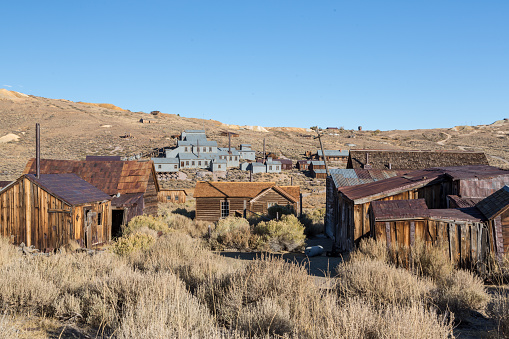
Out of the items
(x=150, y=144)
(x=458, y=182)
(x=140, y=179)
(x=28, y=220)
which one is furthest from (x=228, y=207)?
(x=150, y=144)

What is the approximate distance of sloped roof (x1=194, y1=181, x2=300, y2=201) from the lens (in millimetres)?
26464

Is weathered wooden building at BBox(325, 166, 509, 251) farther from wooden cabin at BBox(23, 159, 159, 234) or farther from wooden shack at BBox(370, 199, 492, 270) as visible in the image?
wooden cabin at BBox(23, 159, 159, 234)

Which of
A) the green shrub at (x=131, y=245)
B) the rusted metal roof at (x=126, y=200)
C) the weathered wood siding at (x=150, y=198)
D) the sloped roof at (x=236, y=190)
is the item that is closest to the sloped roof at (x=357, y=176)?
the sloped roof at (x=236, y=190)

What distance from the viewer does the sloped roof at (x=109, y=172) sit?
20.4 meters

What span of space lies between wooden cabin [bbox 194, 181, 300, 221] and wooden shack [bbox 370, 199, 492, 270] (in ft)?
51.3

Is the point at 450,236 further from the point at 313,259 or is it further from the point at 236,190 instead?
the point at 236,190

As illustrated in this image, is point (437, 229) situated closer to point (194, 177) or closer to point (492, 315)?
point (492, 315)

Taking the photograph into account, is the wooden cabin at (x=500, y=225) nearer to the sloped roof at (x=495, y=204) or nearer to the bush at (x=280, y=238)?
the sloped roof at (x=495, y=204)

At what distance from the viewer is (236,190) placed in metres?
26.9

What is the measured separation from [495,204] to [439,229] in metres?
1.44

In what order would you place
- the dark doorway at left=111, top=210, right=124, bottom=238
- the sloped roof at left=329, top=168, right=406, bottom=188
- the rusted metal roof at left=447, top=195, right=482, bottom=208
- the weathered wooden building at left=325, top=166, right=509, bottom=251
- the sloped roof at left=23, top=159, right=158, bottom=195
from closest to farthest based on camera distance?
1. the rusted metal roof at left=447, top=195, right=482, bottom=208
2. the weathered wooden building at left=325, top=166, right=509, bottom=251
3. the sloped roof at left=329, top=168, right=406, bottom=188
4. the dark doorway at left=111, top=210, right=124, bottom=238
5. the sloped roof at left=23, top=159, right=158, bottom=195

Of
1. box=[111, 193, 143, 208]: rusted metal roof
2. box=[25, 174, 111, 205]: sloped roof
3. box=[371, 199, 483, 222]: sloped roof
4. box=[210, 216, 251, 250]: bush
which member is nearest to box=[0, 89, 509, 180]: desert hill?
box=[111, 193, 143, 208]: rusted metal roof

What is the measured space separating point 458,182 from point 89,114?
105 metres

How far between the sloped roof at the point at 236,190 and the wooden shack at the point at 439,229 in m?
15.9
